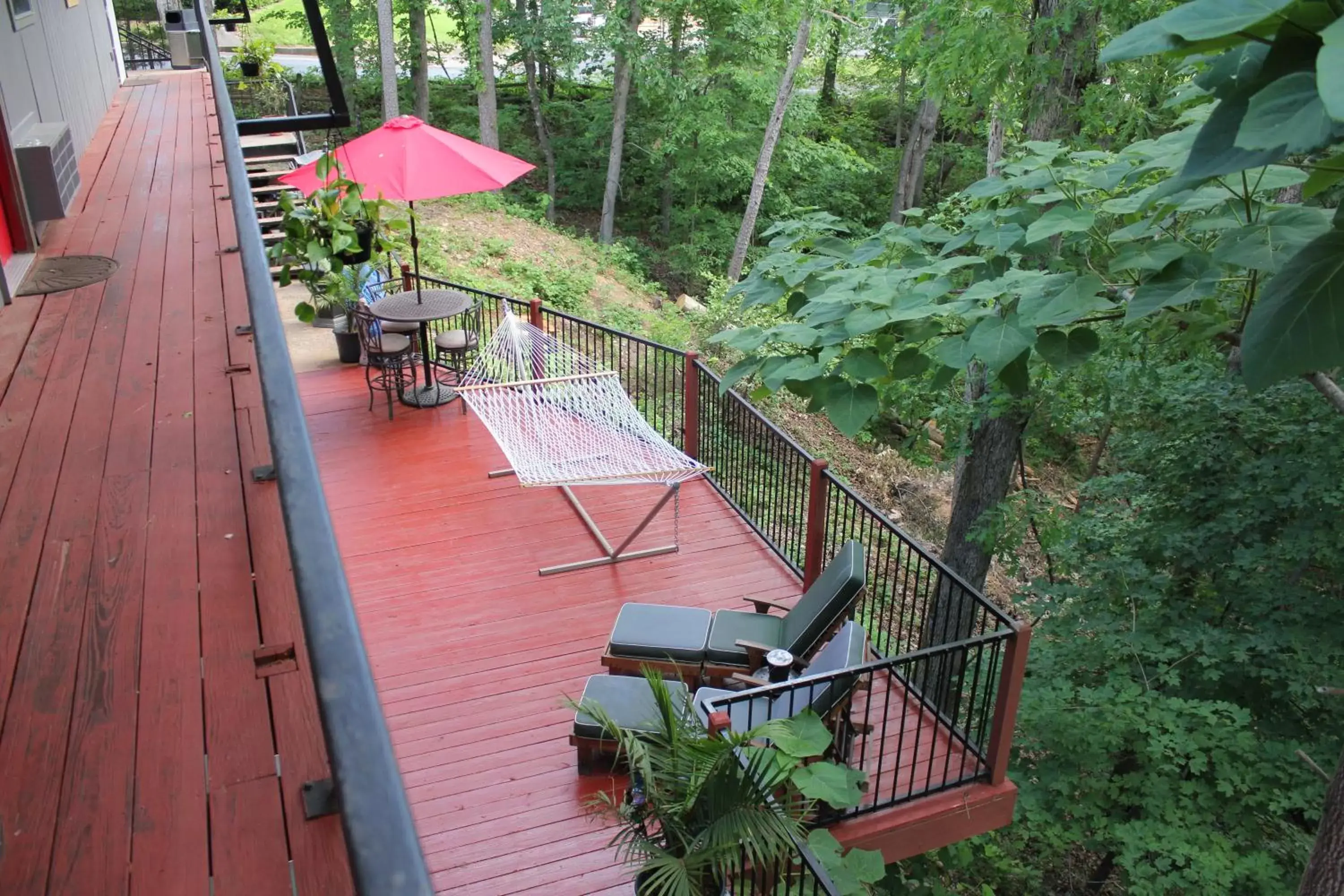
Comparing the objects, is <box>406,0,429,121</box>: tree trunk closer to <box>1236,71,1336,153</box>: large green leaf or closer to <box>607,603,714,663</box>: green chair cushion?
Result: <box>607,603,714,663</box>: green chair cushion

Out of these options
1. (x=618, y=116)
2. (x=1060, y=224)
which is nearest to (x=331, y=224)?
(x=1060, y=224)

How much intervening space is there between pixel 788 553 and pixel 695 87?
15.2 m

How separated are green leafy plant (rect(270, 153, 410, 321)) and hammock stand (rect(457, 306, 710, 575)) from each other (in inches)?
52.7

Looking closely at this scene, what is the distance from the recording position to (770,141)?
18219mm

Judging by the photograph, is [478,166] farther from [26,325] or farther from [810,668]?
[810,668]

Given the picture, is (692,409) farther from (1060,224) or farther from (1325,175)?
(1325,175)

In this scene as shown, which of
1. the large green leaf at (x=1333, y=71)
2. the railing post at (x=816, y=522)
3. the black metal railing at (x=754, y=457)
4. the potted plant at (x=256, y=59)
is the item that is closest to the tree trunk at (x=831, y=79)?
the potted plant at (x=256, y=59)

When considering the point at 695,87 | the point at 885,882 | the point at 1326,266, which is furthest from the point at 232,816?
the point at 695,87

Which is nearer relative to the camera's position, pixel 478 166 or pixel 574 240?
pixel 478 166

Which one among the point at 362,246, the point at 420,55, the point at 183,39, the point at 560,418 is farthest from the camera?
the point at 420,55

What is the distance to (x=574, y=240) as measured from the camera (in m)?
19.6

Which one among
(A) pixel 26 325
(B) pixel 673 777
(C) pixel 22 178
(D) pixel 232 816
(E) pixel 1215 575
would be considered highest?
(C) pixel 22 178

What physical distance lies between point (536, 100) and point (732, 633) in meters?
19.3

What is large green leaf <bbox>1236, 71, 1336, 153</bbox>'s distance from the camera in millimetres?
1672
